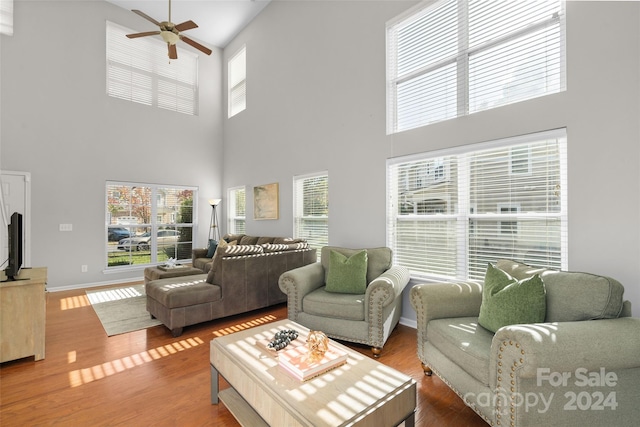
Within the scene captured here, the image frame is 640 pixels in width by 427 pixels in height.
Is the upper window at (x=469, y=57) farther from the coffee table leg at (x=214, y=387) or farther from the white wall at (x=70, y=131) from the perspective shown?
the white wall at (x=70, y=131)

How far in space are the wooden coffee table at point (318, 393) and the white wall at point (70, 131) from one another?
16.9 ft

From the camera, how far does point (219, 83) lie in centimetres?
728

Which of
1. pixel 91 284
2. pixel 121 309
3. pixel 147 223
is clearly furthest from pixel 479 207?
pixel 91 284

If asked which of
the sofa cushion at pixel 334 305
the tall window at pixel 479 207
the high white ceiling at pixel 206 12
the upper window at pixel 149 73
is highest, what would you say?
the high white ceiling at pixel 206 12

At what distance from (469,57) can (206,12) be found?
5.39 meters

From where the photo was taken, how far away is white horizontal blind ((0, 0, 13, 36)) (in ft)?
15.2

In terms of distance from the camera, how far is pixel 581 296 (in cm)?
176

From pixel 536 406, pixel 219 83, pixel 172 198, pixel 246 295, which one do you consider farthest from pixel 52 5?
pixel 536 406

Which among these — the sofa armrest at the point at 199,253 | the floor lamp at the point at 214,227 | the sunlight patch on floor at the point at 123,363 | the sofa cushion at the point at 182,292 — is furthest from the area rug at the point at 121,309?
the floor lamp at the point at 214,227

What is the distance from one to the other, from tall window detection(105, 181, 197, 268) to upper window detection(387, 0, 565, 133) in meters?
5.17

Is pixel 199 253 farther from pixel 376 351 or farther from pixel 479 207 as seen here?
pixel 479 207

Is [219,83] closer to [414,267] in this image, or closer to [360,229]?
[360,229]

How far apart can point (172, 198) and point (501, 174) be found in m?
6.31

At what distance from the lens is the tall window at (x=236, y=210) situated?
6.66 m
